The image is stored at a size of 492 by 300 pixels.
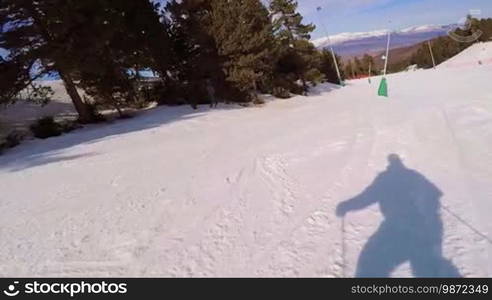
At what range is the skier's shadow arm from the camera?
538 centimetres

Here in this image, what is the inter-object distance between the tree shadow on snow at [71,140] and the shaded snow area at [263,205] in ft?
0.39

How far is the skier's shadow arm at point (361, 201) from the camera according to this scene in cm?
538

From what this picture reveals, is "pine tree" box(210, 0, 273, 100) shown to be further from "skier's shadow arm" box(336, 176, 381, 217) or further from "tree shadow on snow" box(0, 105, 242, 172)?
"skier's shadow arm" box(336, 176, 381, 217)

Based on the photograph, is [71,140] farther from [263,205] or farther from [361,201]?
[361,201]

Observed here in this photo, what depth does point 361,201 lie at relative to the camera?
18.4ft

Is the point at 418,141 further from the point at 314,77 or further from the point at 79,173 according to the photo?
the point at 314,77

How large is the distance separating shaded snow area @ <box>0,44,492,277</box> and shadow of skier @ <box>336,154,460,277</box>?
21 millimetres

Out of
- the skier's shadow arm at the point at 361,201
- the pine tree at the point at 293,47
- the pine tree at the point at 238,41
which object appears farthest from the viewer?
the pine tree at the point at 293,47

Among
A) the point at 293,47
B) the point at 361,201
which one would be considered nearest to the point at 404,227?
the point at 361,201

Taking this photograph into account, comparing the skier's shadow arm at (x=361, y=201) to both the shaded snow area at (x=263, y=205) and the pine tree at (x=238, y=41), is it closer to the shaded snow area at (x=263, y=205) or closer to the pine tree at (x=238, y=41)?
the shaded snow area at (x=263, y=205)

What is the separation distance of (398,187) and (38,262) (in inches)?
201

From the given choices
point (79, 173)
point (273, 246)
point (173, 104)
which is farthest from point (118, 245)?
point (173, 104)

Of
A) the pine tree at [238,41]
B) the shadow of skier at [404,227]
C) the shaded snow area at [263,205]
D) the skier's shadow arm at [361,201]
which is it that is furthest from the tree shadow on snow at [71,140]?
the shadow of skier at [404,227]

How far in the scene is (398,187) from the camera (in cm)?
599
